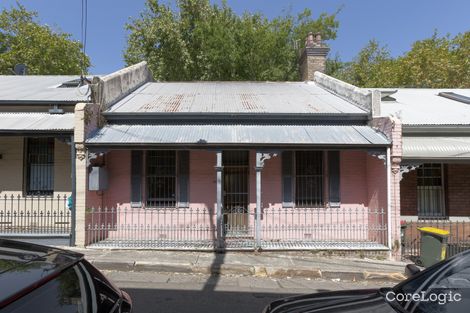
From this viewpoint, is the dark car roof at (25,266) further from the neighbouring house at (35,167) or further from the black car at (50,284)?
the neighbouring house at (35,167)

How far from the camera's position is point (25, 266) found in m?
2.58

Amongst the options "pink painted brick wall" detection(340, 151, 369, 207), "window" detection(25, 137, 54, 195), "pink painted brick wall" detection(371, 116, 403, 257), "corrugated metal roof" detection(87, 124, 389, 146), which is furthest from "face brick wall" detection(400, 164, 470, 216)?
"window" detection(25, 137, 54, 195)

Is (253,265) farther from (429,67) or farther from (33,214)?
(429,67)

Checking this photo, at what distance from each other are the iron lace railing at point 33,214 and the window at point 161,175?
230 centimetres

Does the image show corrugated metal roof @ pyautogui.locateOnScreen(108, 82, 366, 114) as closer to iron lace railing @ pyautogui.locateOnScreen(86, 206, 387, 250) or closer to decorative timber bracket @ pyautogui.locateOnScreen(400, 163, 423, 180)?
decorative timber bracket @ pyautogui.locateOnScreen(400, 163, 423, 180)

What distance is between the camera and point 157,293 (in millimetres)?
7324

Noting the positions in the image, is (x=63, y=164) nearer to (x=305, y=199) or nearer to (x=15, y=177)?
(x=15, y=177)

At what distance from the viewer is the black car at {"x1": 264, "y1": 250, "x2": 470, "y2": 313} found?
122 inches

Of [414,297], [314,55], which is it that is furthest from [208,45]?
[414,297]

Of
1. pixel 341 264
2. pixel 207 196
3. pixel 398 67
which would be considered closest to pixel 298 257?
pixel 341 264

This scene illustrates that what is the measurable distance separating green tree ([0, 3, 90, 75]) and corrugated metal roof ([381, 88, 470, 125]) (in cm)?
2168

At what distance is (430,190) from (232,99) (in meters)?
6.50

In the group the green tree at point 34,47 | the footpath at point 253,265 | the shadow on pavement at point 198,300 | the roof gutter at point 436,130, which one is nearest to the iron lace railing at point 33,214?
the footpath at point 253,265

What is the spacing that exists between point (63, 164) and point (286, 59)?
53.5 feet
